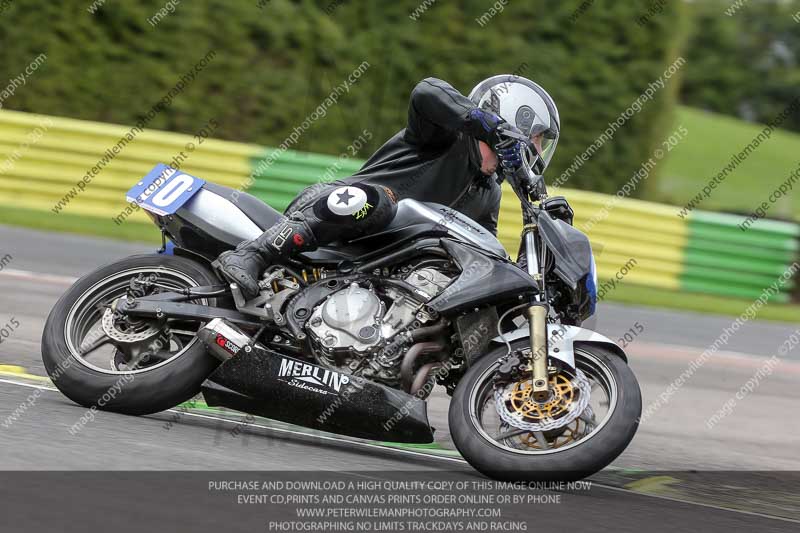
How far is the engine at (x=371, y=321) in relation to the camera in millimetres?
5047

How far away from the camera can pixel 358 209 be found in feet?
16.7

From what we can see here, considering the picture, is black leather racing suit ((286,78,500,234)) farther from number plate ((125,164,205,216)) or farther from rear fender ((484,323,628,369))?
rear fender ((484,323,628,369))

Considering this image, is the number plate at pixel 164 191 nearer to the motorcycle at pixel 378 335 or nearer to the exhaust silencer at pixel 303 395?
the motorcycle at pixel 378 335

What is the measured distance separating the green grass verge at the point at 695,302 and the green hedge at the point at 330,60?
346 cm

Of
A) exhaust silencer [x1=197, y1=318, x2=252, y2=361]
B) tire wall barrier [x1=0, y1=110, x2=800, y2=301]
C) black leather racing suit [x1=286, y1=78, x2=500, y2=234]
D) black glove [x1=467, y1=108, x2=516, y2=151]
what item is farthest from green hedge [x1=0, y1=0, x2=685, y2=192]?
black glove [x1=467, y1=108, x2=516, y2=151]

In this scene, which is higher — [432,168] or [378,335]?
[432,168]

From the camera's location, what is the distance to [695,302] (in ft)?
43.2

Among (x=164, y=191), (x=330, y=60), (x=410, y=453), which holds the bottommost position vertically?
(x=410, y=453)

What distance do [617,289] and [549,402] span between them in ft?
28.9

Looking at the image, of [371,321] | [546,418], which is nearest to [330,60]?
[371,321]

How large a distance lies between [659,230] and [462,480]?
9565 millimetres

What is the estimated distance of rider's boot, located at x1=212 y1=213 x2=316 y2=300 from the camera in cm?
520

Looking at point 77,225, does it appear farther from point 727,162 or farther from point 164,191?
point 727,162

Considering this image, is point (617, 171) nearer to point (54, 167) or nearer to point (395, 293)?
point (54, 167)
